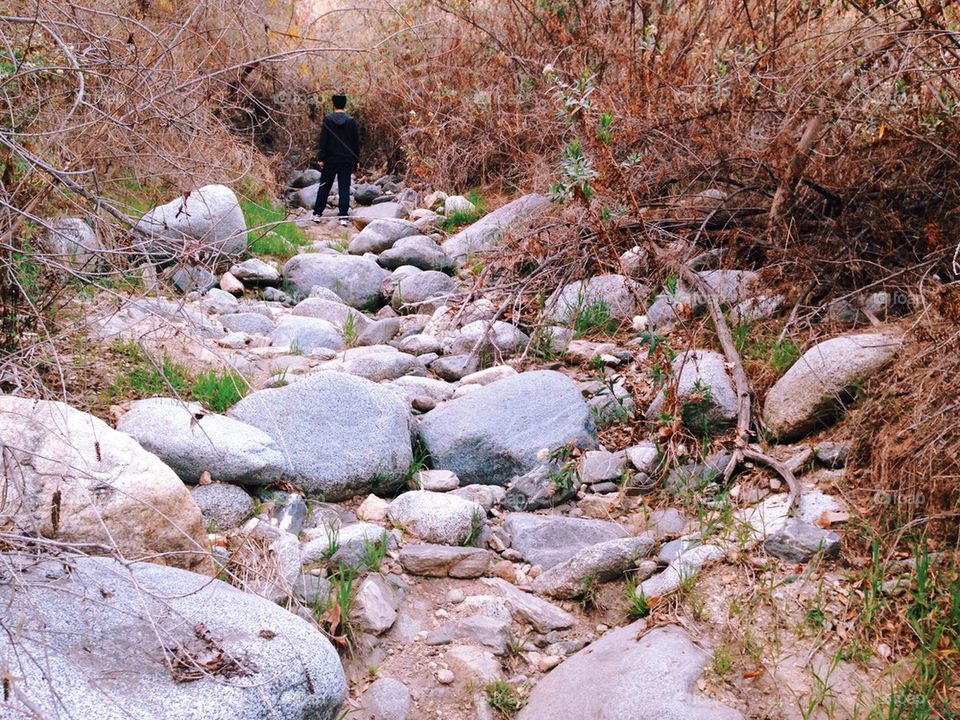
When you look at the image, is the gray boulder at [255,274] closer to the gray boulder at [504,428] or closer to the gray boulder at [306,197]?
the gray boulder at [504,428]

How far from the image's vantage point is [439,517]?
3.99 metres

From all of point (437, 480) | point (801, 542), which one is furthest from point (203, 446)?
point (801, 542)

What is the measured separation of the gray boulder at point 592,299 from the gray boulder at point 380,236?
3692mm

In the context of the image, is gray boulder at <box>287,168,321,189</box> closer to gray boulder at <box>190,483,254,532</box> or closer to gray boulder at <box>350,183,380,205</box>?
gray boulder at <box>350,183,380,205</box>

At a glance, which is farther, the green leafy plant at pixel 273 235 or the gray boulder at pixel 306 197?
the gray boulder at pixel 306 197

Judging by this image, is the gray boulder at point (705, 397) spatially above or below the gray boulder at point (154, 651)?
below

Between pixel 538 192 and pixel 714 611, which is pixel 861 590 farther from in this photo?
pixel 538 192

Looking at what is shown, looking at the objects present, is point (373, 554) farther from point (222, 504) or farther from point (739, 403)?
point (739, 403)

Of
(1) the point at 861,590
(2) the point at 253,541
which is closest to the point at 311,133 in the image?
(2) the point at 253,541

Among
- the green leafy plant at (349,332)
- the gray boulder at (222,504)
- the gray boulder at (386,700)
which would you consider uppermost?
the gray boulder at (222,504)

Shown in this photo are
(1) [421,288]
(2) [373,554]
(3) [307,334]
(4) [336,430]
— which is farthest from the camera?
(1) [421,288]

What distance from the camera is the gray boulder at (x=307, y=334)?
6398 mm

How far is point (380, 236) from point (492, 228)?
4.83 ft

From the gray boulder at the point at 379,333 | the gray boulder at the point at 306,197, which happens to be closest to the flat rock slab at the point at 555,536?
the gray boulder at the point at 379,333
